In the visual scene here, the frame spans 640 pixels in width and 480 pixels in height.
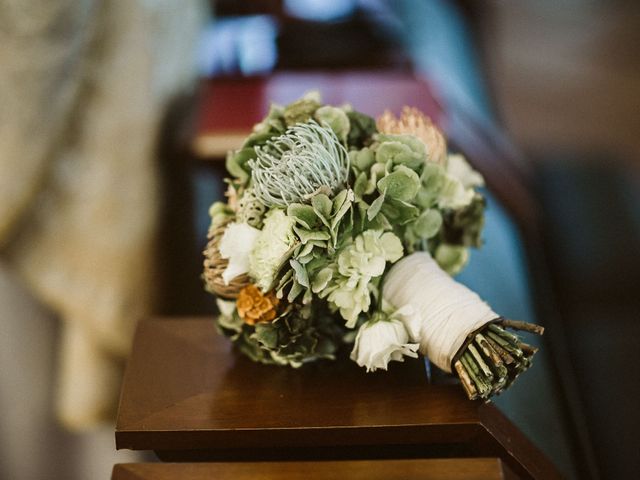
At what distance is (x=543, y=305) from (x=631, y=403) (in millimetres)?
210

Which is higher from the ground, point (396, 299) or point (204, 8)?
point (204, 8)

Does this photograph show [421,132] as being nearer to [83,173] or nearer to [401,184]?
[401,184]

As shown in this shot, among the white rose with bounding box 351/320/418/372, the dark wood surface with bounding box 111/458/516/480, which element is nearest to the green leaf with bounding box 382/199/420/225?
the white rose with bounding box 351/320/418/372

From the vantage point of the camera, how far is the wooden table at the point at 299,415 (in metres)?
0.71

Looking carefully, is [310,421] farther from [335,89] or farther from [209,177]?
[335,89]

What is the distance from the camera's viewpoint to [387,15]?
1687 mm

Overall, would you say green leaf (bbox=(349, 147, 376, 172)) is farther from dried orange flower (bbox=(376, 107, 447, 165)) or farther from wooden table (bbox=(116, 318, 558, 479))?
wooden table (bbox=(116, 318, 558, 479))

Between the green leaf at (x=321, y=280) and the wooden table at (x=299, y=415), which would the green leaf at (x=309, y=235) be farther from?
the wooden table at (x=299, y=415)

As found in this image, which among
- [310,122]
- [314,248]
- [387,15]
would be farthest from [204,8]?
[314,248]

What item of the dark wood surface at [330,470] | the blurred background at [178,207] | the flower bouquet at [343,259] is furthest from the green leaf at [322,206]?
the blurred background at [178,207]

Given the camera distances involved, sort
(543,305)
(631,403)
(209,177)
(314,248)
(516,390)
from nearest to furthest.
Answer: (314,248) < (516,390) < (631,403) < (543,305) < (209,177)

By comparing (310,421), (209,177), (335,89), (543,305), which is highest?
(335,89)

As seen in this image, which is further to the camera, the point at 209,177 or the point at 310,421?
the point at 209,177

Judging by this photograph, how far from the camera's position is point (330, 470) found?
2.30ft
